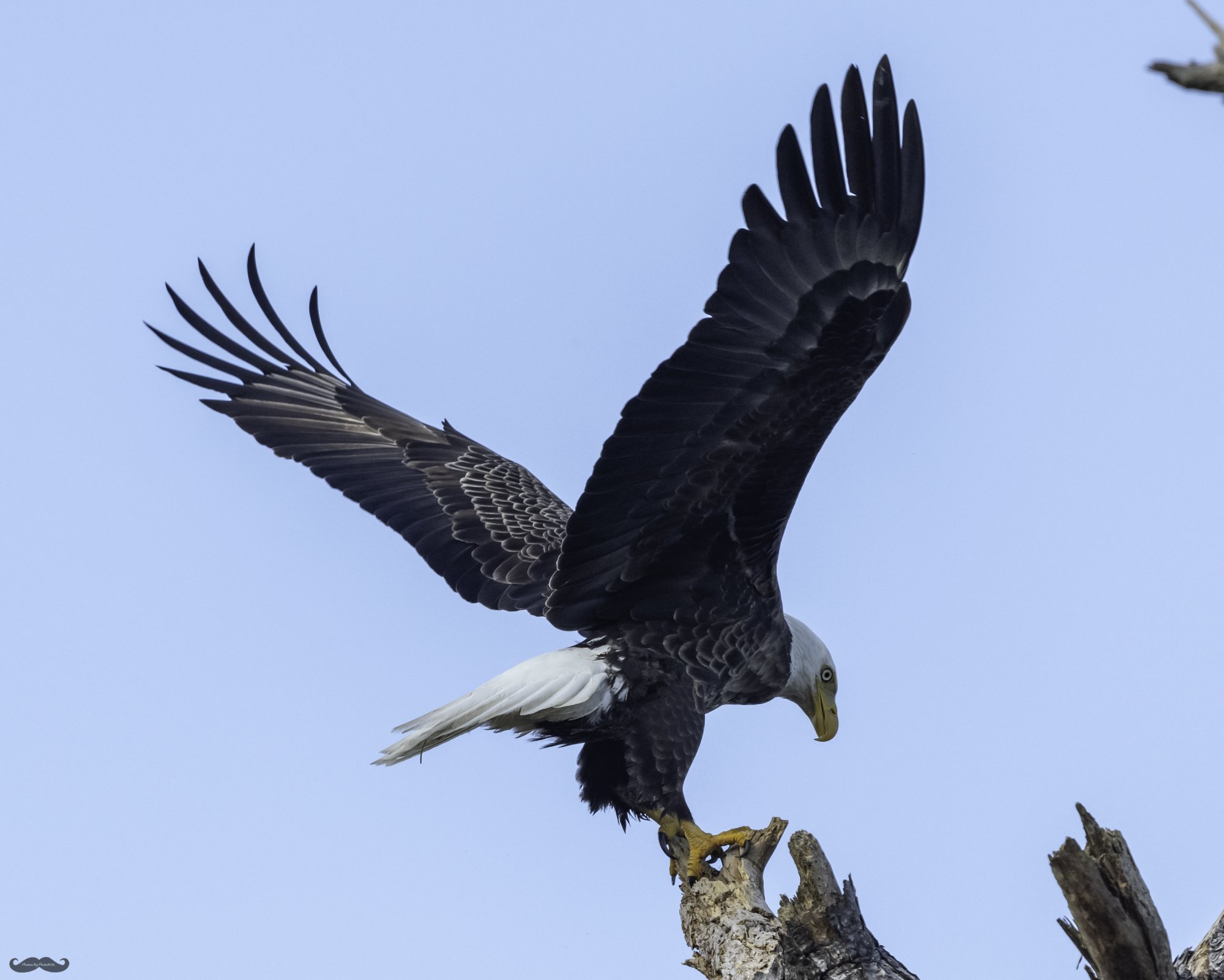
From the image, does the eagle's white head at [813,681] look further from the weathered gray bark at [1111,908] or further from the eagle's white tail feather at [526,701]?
the weathered gray bark at [1111,908]

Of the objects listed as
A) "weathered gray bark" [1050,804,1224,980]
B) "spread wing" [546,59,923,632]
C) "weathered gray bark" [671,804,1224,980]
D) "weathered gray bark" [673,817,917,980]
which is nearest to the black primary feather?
"spread wing" [546,59,923,632]

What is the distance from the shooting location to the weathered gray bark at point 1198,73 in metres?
2.11

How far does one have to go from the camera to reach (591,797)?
17.6ft

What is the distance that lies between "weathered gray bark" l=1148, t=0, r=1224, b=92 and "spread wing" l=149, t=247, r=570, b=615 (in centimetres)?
403

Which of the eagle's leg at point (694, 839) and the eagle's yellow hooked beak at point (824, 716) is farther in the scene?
the eagle's yellow hooked beak at point (824, 716)

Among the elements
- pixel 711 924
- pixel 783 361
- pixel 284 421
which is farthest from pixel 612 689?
pixel 284 421

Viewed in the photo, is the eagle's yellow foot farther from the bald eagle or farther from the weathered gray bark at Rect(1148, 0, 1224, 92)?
the weathered gray bark at Rect(1148, 0, 1224, 92)

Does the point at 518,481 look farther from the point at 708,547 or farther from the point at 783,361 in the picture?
the point at 783,361

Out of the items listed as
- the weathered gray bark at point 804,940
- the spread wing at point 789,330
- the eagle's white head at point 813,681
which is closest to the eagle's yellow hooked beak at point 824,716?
the eagle's white head at point 813,681

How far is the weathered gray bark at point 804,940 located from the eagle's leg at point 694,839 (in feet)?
1.30

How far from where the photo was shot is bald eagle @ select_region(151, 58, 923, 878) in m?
4.68

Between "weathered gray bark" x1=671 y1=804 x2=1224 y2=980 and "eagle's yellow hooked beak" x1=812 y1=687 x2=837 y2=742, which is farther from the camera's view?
"eagle's yellow hooked beak" x1=812 y1=687 x2=837 y2=742

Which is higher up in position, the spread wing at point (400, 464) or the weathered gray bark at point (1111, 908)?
the spread wing at point (400, 464)

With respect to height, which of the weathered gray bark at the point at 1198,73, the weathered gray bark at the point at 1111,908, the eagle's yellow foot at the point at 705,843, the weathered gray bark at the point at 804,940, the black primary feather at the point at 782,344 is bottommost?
the weathered gray bark at the point at 1111,908
